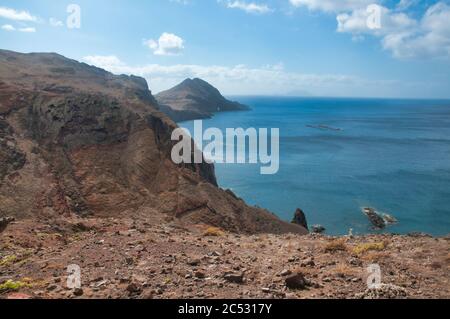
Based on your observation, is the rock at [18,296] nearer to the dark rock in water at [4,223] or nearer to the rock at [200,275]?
the rock at [200,275]

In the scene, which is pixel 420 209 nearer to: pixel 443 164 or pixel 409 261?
pixel 443 164

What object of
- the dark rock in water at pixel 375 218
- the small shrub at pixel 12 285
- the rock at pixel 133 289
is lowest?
the dark rock in water at pixel 375 218

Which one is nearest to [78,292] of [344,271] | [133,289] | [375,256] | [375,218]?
[133,289]

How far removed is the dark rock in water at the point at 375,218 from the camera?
5434cm

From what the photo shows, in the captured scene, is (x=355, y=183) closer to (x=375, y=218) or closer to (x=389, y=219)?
(x=389, y=219)

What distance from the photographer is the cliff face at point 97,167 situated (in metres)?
33.5

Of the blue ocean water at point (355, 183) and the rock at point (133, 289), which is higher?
the rock at point (133, 289)

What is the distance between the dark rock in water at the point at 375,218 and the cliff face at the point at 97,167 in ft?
66.0

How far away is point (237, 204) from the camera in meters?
38.8

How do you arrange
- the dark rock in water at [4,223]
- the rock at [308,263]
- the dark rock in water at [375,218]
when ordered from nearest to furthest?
the rock at [308,263], the dark rock in water at [4,223], the dark rock in water at [375,218]

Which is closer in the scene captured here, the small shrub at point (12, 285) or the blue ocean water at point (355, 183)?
the small shrub at point (12, 285)

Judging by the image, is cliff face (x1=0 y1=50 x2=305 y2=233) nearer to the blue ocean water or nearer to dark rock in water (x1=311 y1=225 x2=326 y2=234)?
dark rock in water (x1=311 y1=225 x2=326 y2=234)

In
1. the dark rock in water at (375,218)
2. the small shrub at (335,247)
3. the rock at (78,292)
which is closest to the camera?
the rock at (78,292)

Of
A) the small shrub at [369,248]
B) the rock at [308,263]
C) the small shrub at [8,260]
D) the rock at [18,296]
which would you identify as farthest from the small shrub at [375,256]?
the small shrub at [8,260]
